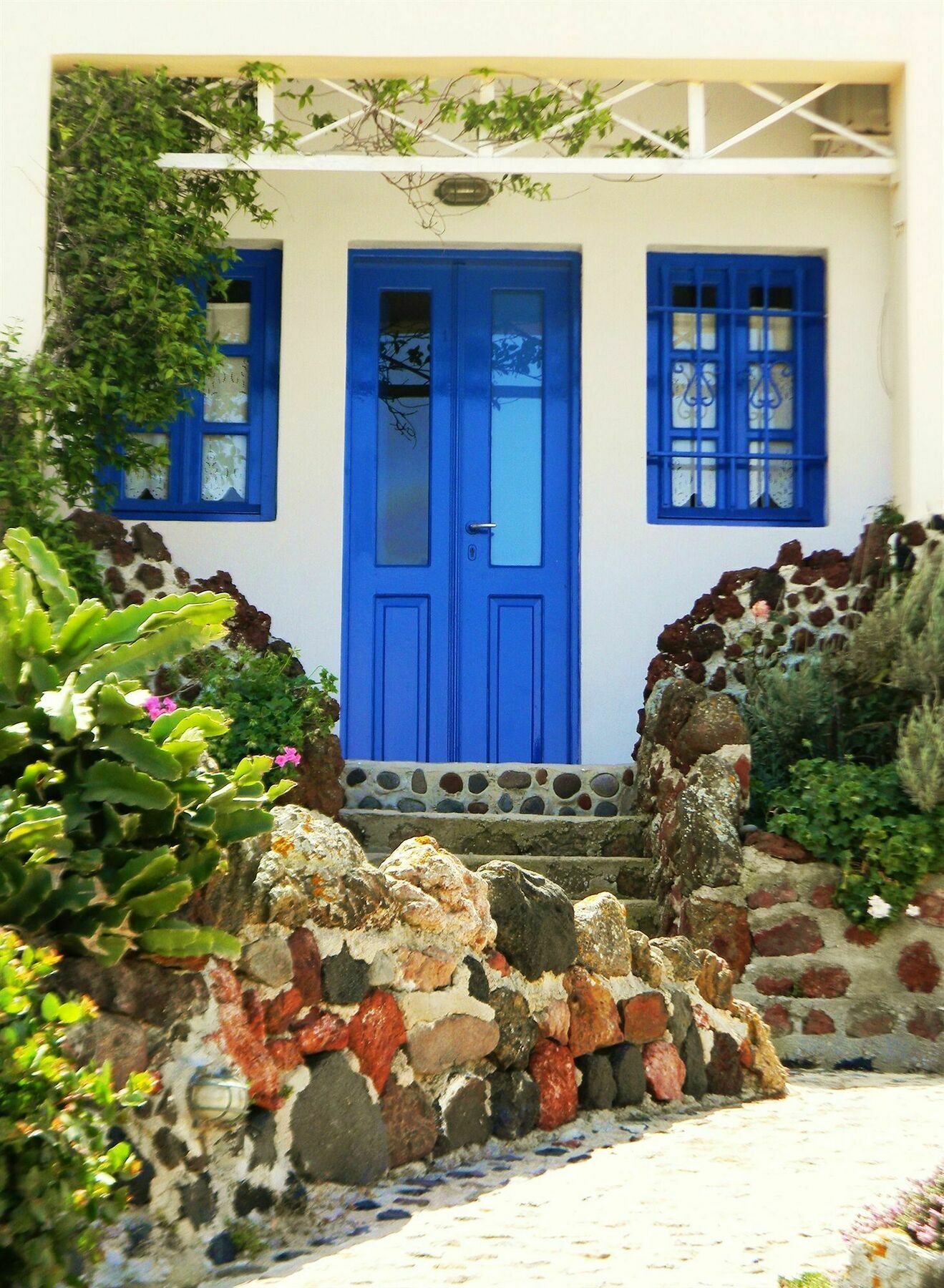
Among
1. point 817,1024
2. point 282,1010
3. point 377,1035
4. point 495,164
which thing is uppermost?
point 495,164

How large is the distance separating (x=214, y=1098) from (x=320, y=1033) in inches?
19.0

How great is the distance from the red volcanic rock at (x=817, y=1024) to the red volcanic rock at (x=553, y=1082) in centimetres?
172

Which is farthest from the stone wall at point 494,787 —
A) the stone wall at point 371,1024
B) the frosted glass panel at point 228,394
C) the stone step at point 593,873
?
the stone wall at point 371,1024

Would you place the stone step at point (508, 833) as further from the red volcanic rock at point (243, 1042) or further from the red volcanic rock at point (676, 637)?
the red volcanic rock at point (243, 1042)

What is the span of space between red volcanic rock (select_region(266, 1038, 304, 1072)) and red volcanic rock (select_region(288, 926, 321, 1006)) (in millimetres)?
106

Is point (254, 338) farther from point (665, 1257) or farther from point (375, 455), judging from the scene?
point (665, 1257)

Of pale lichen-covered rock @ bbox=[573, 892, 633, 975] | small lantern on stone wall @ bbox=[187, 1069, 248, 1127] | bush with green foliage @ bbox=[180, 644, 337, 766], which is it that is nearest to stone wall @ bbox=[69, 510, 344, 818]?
bush with green foliage @ bbox=[180, 644, 337, 766]

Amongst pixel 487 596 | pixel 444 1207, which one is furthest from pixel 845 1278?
pixel 487 596

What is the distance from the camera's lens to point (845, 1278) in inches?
102

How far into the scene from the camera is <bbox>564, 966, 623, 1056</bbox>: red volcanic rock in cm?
436

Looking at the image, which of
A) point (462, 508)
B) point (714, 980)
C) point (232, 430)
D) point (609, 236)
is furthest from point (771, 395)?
point (714, 980)

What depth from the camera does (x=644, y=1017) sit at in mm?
4574

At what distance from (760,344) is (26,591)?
5.62 metres

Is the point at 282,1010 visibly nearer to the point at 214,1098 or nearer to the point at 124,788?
the point at 214,1098
